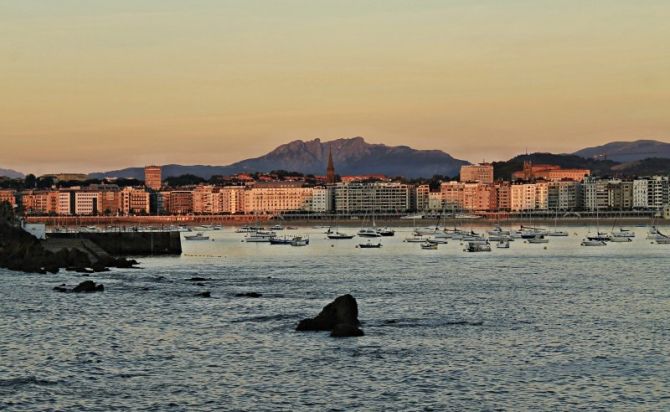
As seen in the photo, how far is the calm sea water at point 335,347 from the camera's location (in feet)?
81.1

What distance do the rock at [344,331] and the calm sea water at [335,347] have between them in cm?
49

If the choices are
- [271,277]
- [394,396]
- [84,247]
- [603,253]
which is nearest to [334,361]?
[394,396]

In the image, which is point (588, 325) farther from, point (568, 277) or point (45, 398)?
point (568, 277)

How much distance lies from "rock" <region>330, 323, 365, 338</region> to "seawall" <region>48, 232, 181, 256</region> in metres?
59.0

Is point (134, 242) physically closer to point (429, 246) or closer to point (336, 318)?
point (429, 246)

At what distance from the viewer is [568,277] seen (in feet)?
205

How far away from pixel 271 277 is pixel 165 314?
76.8 ft

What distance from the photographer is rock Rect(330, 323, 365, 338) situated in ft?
110

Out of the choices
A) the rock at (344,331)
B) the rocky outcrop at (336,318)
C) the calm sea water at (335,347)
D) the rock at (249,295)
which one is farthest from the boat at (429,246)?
the rock at (344,331)

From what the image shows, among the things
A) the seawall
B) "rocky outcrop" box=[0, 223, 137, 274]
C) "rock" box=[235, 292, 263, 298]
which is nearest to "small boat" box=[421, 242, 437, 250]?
the seawall

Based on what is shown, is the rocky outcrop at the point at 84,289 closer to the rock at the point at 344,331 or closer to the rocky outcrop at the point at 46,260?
the rocky outcrop at the point at 46,260

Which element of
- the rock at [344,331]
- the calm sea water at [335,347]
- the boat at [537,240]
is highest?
the rock at [344,331]

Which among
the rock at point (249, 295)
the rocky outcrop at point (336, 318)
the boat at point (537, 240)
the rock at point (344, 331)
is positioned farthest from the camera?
the boat at point (537, 240)

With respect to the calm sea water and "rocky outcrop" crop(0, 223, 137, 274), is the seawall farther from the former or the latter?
the calm sea water
